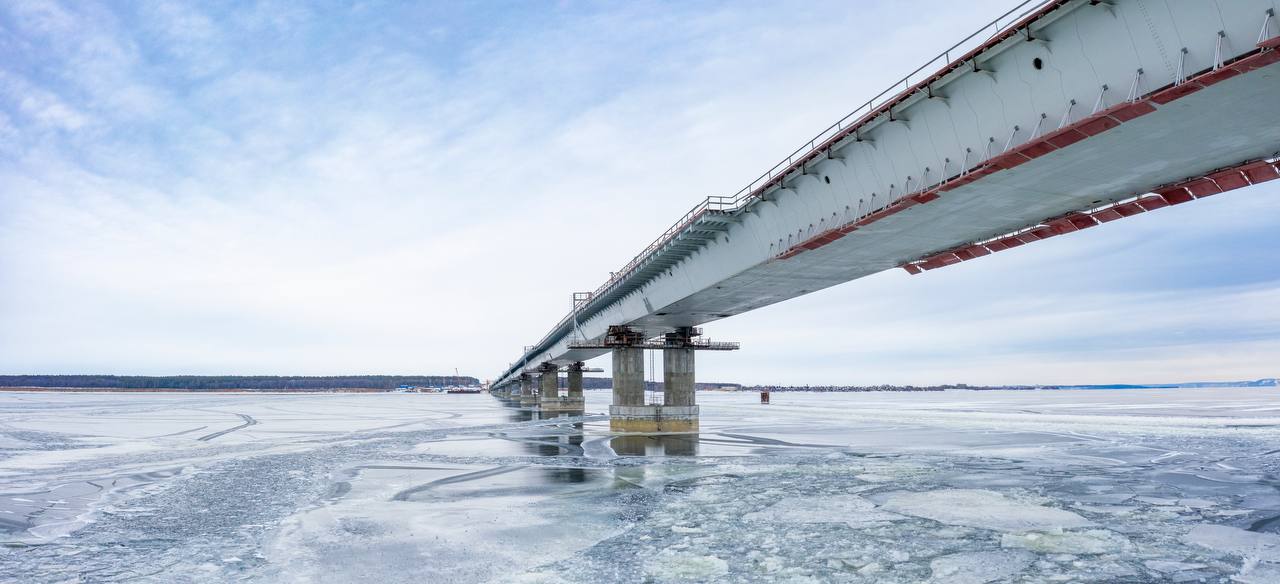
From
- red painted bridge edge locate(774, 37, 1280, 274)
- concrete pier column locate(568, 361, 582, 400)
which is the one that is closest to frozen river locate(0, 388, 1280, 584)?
red painted bridge edge locate(774, 37, 1280, 274)

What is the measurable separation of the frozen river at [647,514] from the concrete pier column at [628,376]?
16827 millimetres

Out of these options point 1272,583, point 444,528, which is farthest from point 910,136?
point 444,528

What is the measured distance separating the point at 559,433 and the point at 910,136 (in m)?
33.2

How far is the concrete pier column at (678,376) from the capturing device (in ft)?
154

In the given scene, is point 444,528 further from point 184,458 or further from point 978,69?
point 184,458

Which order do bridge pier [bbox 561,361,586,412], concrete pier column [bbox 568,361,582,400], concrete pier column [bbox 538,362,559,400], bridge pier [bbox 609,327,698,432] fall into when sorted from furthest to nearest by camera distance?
concrete pier column [bbox 538,362,559,400] → concrete pier column [bbox 568,361,582,400] → bridge pier [bbox 561,361,586,412] → bridge pier [bbox 609,327,698,432]

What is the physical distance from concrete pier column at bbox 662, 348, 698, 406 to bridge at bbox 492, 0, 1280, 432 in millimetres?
17755

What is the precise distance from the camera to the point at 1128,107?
11914 mm

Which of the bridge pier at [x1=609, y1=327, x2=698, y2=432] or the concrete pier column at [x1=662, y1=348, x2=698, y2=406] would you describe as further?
the concrete pier column at [x1=662, y1=348, x2=698, y2=406]

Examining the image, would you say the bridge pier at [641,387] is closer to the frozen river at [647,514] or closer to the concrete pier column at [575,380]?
the frozen river at [647,514]

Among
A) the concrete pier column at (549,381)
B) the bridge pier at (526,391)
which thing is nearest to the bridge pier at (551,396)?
the concrete pier column at (549,381)

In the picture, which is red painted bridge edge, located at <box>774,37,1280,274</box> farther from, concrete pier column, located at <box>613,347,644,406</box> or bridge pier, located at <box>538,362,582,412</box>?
bridge pier, located at <box>538,362,582,412</box>

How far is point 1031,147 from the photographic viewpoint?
1404cm

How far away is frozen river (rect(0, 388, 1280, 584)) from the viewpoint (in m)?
11.6
